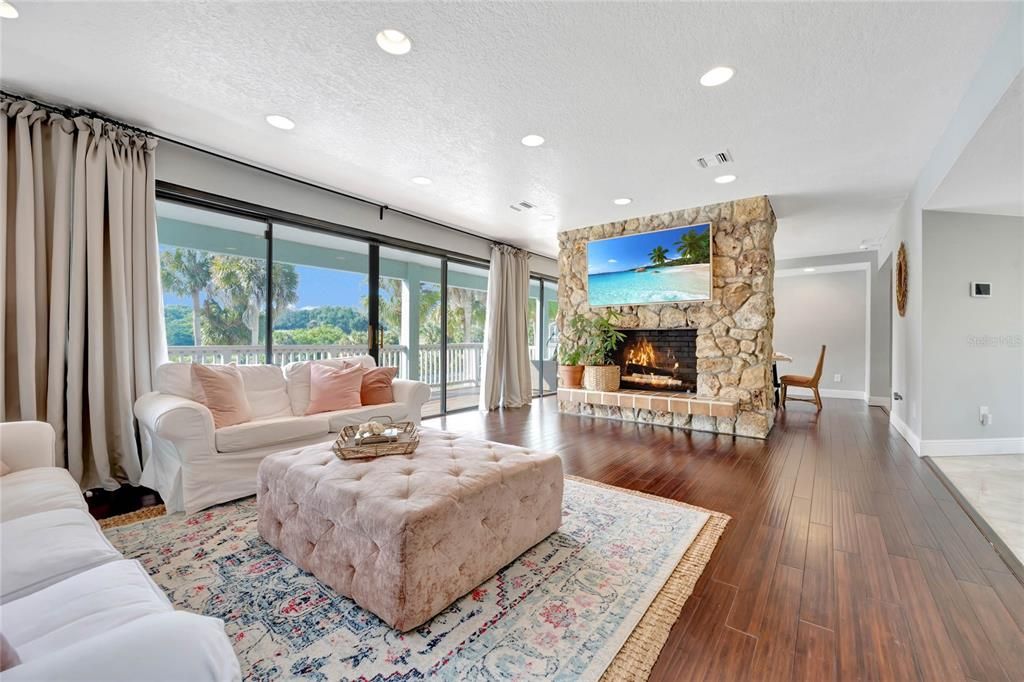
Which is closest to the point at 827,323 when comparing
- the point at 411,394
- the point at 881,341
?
the point at 881,341

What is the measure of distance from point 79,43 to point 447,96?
1.80 meters

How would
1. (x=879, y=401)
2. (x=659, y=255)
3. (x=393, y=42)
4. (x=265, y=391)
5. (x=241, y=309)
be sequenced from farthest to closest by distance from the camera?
(x=879, y=401)
(x=659, y=255)
(x=241, y=309)
(x=265, y=391)
(x=393, y=42)

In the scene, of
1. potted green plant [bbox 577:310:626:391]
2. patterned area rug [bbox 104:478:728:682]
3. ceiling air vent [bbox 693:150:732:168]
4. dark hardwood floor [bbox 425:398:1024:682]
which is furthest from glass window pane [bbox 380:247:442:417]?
ceiling air vent [bbox 693:150:732:168]

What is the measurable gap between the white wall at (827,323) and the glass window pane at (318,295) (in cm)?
694

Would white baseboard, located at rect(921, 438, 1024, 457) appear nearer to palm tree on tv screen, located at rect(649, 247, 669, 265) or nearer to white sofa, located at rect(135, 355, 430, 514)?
palm tree on tv screen, located at rect(649, 247, 669, 265)

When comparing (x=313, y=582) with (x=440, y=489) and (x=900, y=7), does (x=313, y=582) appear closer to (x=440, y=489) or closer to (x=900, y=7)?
(x=440, y=489)

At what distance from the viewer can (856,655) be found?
4.25 ft

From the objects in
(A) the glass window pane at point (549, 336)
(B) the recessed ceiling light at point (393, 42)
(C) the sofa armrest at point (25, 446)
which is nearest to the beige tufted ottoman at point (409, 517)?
(C) the sofa armrest at point (25, 446)

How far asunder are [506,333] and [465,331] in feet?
2.02

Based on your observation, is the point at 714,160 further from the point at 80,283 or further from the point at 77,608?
the point at 80,283

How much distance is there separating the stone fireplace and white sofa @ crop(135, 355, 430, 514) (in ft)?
10.3

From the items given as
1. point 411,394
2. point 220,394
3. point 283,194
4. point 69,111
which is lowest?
point 411,394

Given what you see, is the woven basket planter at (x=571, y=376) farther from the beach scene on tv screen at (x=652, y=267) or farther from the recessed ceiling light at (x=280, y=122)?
the recessed ceiling light at (x=280, y=122)

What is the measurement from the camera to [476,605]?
1.54m
